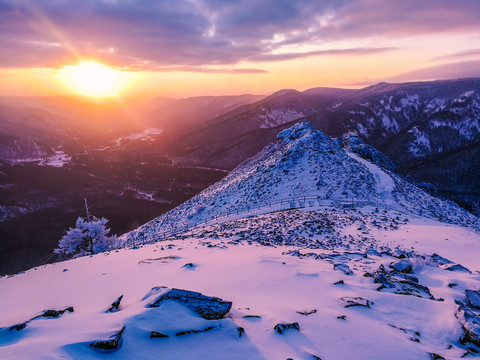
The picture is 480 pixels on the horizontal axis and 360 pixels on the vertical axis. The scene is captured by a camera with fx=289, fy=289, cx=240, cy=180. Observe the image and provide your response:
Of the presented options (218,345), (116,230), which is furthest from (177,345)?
(116,230)

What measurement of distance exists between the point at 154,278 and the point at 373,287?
7358 millimetres

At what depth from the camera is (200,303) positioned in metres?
6.50

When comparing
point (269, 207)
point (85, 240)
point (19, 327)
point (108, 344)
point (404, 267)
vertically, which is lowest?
point (85, 240)

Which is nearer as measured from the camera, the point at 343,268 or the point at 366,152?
the point at 343,268

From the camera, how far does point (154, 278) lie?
10484 mm

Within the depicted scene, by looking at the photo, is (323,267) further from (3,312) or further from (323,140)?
(323,140)

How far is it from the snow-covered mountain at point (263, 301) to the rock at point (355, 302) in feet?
0.17

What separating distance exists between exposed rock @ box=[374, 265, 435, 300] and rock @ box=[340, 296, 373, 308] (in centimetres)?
135

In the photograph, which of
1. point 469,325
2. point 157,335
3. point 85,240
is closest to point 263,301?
point 157,335

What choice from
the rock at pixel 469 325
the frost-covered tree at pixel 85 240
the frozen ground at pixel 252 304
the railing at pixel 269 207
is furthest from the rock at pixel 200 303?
the frost-covered tree at pixel 85 240

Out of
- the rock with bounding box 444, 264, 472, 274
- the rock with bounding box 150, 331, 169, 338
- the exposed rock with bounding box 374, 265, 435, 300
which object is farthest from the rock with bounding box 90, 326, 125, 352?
the rock with bounding box 444, 264, 472, 274

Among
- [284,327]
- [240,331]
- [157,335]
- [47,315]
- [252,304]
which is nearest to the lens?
[157,335]

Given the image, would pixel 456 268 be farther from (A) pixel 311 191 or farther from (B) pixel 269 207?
(A) pixel 311 191

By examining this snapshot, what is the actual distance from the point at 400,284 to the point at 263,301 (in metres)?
4.45
